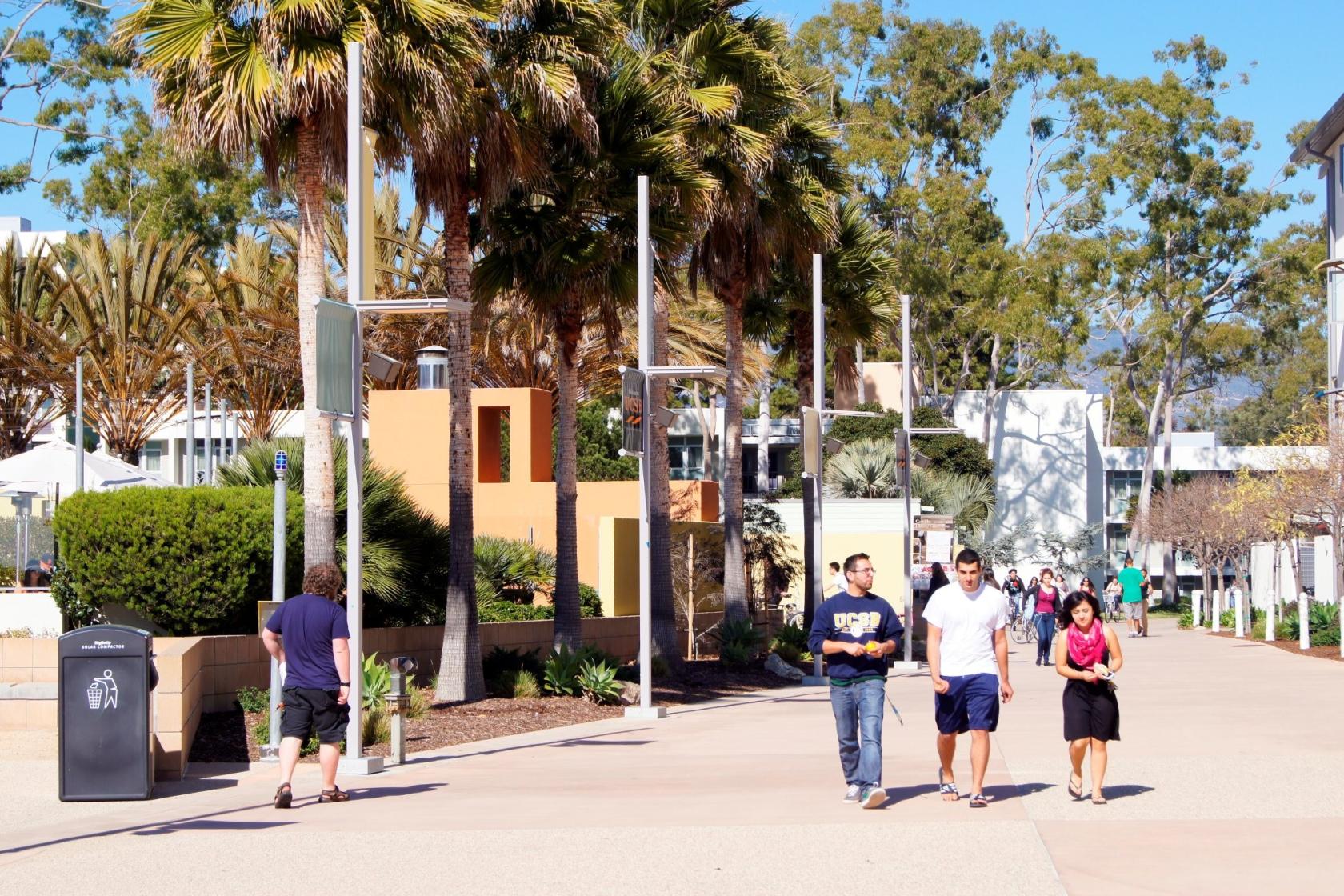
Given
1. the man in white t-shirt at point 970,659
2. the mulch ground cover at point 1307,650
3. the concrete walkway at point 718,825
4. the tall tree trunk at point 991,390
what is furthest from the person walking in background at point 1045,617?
the tall tree trunk at point 991,390

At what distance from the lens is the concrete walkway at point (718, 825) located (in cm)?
873

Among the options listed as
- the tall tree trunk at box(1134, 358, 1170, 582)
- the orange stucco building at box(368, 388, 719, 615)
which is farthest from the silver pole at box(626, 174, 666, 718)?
the tall tree trunk at box(1134, 358, 1170, 582)

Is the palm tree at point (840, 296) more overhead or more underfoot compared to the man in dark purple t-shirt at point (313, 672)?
more overhead

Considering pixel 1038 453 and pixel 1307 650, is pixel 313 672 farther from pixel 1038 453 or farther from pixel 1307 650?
pixel 1038 453

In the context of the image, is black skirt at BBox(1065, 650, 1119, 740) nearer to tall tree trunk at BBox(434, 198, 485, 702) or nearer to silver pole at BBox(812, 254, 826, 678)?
Result: tall tree trunk at BBox(434, 198, 485, 702)

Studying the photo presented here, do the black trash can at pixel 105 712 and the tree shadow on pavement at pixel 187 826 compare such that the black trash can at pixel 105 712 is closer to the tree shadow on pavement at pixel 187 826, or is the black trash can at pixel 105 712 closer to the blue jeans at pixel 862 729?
the tree shadow on pavement at pixel 187 826

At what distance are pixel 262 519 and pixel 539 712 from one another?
155 inches

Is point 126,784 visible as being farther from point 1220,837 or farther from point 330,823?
point 1220,837

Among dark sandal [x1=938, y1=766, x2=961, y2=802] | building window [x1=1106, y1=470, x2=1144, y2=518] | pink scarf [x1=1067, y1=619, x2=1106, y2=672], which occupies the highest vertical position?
building window [x1=1106, y1=470, x2=1144, y2=518]

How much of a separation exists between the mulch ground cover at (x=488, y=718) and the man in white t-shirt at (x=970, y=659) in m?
6.24

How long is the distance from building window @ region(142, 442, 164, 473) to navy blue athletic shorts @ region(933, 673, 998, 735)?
58607 millimetres

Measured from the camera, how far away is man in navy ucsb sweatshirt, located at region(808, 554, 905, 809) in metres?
11.0

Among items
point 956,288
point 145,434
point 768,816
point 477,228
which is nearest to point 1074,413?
point 956,288

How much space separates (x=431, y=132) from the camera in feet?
55.6
